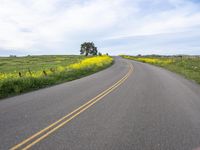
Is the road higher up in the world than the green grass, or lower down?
higher up

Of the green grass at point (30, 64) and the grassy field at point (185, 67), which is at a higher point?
the grassy field at point (185, 67)

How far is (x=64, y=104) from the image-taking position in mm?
9531

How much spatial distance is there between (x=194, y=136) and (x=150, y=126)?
1.16 meters

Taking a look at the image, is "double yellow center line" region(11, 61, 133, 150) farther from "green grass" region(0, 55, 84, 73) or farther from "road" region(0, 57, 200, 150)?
"green grass" region(0, 55, 84, 73)

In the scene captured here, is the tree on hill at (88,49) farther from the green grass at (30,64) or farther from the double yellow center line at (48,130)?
the double yellow center line at (48,130)

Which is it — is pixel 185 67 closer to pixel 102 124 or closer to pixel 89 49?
pixel 102 124

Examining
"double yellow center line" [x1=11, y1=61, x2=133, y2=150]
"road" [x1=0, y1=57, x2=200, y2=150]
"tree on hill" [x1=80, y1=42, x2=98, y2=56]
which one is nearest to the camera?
"double yellow center line" [x1=11, y1=61, x2=133, y2=150]

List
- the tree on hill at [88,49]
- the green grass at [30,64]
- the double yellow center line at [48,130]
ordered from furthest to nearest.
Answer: the tree on hill at [88,49], the green grass at [30,64], the double yellow center line at [48,130]

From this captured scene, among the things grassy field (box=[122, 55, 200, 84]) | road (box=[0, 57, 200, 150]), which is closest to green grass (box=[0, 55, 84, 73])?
grassy field (box=[122, 55, 200, 84])

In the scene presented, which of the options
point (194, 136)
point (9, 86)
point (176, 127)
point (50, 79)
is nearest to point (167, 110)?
point (176, 127)

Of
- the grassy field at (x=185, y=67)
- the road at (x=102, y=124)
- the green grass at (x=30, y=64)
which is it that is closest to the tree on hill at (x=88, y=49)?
the green grass at (x=30, y=64)

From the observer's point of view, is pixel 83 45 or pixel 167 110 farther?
pixel 83 45

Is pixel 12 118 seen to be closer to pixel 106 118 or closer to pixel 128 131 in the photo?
pixel 106 118

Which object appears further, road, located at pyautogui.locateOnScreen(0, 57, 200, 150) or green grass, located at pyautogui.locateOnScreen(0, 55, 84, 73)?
green grass, located at pyautogui.locateOnScreen(0, 55, 84, 73)
